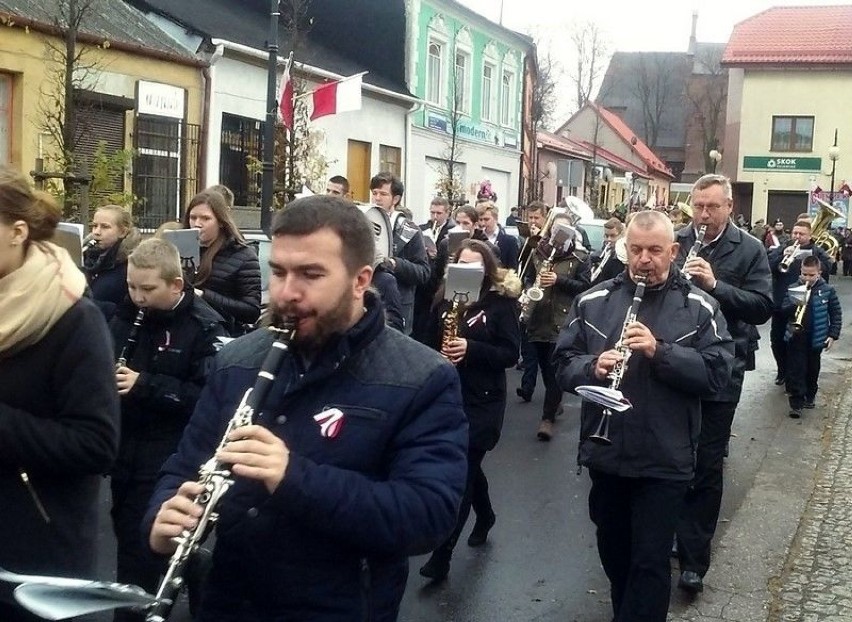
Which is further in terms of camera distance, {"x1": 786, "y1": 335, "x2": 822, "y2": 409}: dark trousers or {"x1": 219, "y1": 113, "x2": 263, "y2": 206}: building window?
{"x1": 219, "y1": 113, "x2": 263, "y2": 206}: building window

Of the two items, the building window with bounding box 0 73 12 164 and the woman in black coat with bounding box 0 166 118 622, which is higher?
the building window with bounding box 0 73 12 164

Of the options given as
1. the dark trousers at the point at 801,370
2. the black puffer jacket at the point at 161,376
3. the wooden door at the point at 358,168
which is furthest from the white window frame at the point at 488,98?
the black puffer jacket at the point at 161,376

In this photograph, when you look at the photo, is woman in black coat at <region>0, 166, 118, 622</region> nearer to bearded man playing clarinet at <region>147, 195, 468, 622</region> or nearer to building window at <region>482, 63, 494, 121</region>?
bearded man playing clarinet at <region>147, 195, 468, 622</region>

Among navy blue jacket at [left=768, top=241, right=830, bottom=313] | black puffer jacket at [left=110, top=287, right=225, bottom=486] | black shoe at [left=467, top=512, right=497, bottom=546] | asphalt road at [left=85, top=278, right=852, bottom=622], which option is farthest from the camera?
navy blue jacket at [left=768, top=241, right=830, bottom=313]

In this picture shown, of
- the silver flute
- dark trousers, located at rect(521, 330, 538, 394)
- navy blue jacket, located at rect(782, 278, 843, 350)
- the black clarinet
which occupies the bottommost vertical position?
dark trousers, located at rect(521, 330, 538, 394)

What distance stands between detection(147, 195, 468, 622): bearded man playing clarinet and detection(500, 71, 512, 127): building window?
30640mm

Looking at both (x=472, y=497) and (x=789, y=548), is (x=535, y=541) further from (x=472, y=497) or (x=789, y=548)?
(x=789, y=548)

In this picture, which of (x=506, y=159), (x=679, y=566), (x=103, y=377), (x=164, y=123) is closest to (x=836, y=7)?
(x=506, y=159)

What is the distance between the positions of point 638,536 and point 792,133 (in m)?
45.5

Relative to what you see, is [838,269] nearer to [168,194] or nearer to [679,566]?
[168,194]

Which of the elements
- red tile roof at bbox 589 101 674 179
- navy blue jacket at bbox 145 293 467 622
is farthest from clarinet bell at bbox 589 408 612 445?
red tile roof at bbox 589 101 674 179

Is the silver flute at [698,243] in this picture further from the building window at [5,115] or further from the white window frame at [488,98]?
the white window frame at [488,98]

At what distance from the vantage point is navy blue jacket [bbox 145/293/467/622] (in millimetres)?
2395

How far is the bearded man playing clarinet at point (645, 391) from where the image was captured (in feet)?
14.5
